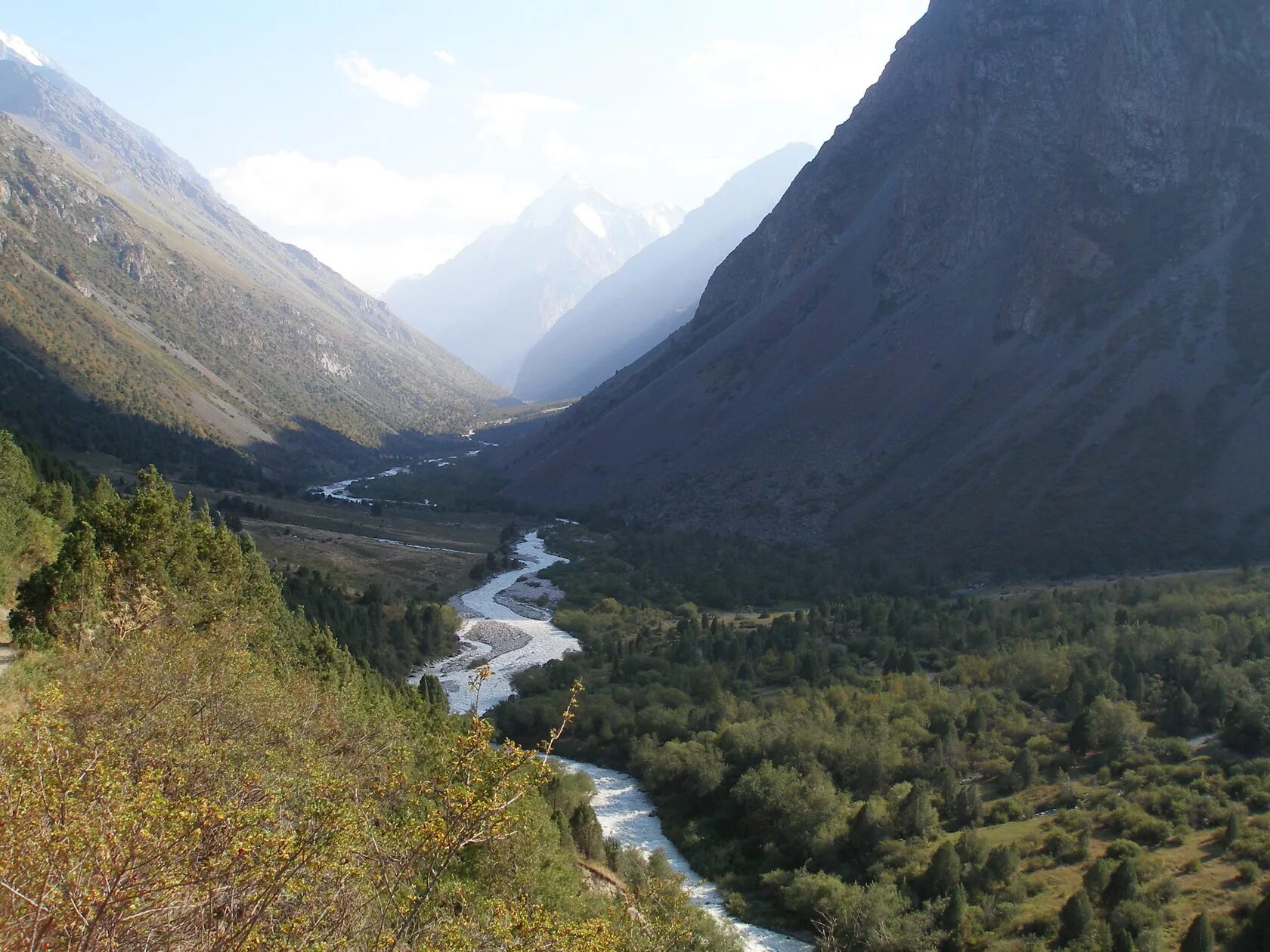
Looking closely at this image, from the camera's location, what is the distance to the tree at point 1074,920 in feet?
82.0

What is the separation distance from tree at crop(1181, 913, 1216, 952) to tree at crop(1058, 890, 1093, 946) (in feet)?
8.40

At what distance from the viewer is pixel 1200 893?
85.6 feet

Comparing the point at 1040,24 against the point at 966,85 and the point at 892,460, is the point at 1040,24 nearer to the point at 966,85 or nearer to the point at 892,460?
the point at 966,85

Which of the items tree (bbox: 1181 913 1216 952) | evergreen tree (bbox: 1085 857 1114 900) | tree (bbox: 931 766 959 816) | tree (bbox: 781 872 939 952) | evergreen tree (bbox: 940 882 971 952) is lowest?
tree (bbox: 781 872 939 952)

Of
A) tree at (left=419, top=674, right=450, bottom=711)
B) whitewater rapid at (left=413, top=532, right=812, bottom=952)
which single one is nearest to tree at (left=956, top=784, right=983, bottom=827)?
whitewater rapid at (left=413, top=532, right=812, bottom=952)

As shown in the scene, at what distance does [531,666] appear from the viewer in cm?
5538

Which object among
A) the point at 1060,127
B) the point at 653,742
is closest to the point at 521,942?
the point at 653,742

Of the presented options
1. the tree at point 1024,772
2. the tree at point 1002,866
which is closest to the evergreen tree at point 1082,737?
the tree at point 1024,772

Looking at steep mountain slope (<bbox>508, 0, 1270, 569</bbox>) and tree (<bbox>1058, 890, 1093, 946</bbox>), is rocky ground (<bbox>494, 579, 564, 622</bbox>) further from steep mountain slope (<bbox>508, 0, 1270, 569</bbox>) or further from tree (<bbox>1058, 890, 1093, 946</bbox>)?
tree (<bbox>1058, 890, 1093, 946</bbox>)

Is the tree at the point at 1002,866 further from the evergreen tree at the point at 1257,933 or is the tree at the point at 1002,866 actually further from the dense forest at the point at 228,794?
the dense forest at the point at 228,794

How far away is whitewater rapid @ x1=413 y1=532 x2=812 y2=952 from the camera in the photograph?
30453 millimetres

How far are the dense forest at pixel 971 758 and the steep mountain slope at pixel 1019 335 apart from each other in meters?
20.6

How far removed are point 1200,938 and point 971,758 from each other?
620 inches

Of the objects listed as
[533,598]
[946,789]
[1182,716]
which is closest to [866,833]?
[946,789]
